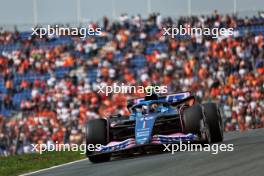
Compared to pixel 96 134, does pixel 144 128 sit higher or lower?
higher

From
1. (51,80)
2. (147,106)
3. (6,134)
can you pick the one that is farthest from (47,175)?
(51,80)

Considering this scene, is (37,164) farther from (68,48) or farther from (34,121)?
(68,48)

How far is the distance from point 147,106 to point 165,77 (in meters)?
10.6

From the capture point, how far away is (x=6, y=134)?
79.2 feet

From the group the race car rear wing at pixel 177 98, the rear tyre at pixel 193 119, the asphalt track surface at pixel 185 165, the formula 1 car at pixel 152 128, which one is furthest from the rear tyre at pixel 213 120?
the race car rear wing at pixel 177 98

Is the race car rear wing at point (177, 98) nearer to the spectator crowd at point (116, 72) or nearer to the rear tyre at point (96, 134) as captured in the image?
the rear tyre at point (96, 134)

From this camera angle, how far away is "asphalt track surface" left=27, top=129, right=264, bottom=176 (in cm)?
968

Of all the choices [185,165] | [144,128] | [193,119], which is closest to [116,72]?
[144,128]

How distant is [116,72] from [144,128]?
491 inches

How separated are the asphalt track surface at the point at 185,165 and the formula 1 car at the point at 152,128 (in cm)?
28

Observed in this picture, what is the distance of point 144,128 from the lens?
13.2m

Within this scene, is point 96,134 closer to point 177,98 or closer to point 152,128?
point 152,128

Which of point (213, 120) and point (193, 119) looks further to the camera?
point (213, 120)

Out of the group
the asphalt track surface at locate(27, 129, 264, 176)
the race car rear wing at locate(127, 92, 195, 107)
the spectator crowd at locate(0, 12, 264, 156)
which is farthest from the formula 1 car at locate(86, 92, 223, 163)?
the spectator crowd at locate(0, 12, 264, 156)
